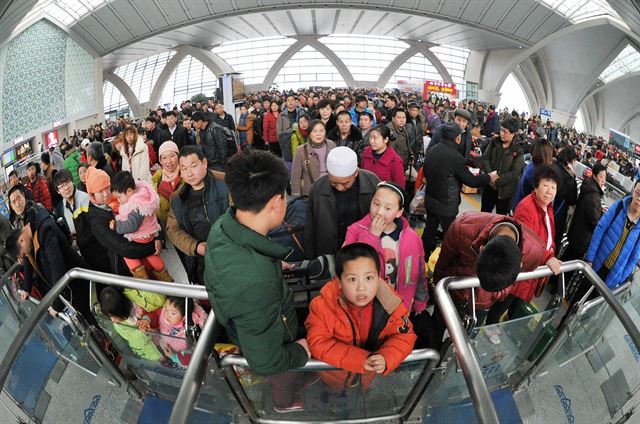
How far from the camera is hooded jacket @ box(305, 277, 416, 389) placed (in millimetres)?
1828

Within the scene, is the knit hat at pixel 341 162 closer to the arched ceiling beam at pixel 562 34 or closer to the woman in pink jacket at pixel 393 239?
the woman in pink jacket at pixel 393 239

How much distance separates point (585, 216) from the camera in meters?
3.95

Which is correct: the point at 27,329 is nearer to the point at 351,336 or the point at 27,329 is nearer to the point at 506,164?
the point at 351,336

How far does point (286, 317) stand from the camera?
1.93m

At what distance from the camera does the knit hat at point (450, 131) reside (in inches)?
159

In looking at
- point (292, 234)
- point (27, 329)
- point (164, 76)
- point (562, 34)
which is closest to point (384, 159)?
point (292, 234)

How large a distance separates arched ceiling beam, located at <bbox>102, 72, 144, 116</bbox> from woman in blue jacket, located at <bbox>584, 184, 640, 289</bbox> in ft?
142

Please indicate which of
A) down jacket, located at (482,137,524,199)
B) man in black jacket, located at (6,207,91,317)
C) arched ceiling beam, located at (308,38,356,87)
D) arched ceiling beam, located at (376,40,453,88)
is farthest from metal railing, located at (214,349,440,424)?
arched ceiling beam, located at (308,38,356,87)

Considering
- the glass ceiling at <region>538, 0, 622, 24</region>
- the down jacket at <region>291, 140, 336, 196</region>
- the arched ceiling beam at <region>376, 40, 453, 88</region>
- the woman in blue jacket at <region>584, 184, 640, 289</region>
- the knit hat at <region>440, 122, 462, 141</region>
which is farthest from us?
the arched ceiling beam at <region>376, 40, 453, 88</region>

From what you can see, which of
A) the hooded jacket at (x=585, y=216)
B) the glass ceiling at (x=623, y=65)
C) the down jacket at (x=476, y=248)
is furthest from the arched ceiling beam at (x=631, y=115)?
the down jacket at (x=476, y=248)

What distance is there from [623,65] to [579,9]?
15816mm

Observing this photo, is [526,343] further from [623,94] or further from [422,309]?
[623,94]

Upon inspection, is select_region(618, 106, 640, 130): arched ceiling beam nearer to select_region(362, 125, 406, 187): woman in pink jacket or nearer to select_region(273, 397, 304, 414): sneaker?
select_region(362, 125, 406, 187): woman in pink jacket

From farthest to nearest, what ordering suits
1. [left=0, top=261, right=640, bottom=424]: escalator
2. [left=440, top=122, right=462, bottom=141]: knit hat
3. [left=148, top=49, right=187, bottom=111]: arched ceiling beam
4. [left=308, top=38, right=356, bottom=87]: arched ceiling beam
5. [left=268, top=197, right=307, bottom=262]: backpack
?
[left=308, top=38, right=356, bottom=87]: arched ceiling beam < [left=148, top=49, right=187, bottom=111]: arched ceiling beam < [left=440, top=122, right=462, bottom=141]: knit hat < [left=268, top=197, right=307, bottom=262]: backpack < [left=0, top=261, right=640, bottom=424]: escalator
